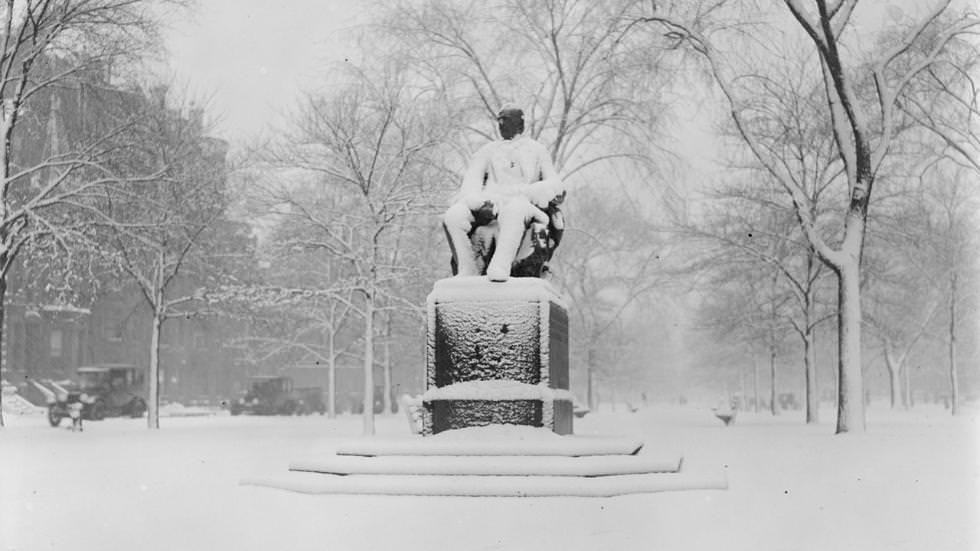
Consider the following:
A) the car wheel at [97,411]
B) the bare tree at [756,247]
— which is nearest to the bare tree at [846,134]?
the bare tree at [756,247]

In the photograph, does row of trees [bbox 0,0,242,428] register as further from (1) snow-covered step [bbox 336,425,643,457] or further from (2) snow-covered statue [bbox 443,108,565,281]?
(1) snow-covered step [bbox 336,425,643,457]

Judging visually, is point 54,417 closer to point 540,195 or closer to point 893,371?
point 540,195

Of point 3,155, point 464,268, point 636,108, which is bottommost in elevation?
point 464,268

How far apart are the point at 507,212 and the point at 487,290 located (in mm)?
858

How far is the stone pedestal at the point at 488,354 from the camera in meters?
10.1

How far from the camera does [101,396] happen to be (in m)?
35.4

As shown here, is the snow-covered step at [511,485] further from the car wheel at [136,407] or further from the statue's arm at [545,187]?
the car wheel at [136,407]

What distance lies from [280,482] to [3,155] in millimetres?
15550

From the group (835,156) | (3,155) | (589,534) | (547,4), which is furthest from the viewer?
(835,156)

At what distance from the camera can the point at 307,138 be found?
24.8m

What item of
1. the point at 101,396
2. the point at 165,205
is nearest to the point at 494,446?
the point at 165,205

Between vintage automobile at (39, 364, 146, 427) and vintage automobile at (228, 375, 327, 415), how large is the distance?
431 cm

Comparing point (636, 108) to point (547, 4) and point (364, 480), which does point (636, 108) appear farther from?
point (364, 480)

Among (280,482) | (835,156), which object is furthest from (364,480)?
(835,156)
